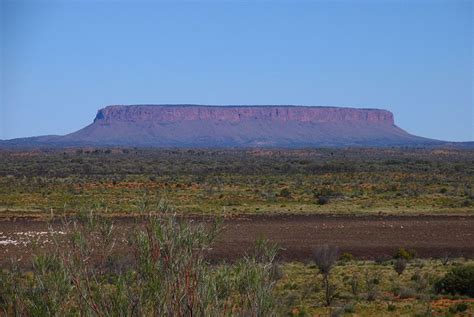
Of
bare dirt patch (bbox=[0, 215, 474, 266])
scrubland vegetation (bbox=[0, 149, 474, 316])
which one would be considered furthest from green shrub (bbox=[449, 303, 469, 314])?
bare dirt patch (bbox=[0, 215, 474, 266])

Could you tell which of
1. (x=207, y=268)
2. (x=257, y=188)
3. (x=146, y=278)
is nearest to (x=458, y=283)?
(x=207, y=268)

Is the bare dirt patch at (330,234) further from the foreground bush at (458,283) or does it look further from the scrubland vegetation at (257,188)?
the foreground bush at (458,283)

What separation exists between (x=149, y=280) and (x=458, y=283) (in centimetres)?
1537

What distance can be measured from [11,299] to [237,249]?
22116mm

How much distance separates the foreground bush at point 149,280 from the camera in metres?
8.22

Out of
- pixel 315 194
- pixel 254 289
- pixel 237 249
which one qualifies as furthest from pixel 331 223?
pixel 254 289

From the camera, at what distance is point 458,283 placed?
2130 centimetres

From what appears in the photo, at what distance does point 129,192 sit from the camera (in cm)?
5622

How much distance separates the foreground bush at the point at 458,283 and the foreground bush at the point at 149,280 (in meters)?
14.0

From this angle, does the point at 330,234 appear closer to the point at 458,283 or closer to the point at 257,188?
the point at 458,283

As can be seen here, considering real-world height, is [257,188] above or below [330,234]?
above

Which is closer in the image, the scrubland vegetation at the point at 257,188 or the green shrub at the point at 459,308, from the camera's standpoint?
the green shrub at the point at 459,308

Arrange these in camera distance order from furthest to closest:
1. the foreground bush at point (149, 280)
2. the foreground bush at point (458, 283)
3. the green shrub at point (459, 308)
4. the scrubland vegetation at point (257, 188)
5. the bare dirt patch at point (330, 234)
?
the scrubland vegetation at point (257, 188) → the bare dirt patch at point (330, 234) → the foreground bush at point (458, 283) → the green shrub at point (459, 308) → the foreground bush at point (149, 280)

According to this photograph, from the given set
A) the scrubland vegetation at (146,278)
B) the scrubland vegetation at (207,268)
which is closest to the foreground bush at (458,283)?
the scrubland vegetation at (207,268)
